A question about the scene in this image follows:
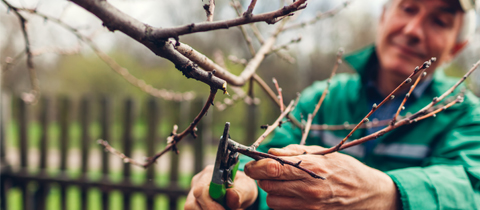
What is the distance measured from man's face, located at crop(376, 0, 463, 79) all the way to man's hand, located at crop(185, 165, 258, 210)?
3.44 feet

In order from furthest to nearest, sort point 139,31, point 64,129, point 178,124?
point 64,129 → point 178,124 → point 139,31

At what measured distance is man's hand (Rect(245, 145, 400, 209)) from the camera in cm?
76

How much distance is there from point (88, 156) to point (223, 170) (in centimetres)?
318

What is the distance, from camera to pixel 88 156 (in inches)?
136

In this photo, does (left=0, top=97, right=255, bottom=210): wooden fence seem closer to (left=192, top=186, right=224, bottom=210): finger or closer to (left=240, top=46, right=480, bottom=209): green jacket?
(left=240, top=46, right=480, bottom=209): green jacket


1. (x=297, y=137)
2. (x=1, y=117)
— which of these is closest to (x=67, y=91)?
(x=1, y=117)

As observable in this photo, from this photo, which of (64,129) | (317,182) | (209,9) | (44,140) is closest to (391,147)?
(317,182)

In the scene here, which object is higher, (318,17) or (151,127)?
(318,17)

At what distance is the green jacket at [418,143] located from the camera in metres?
0.98

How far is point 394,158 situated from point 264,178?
1.03m

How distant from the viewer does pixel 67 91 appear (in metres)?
13.2

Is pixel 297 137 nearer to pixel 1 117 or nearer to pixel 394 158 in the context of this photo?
pixel 394 158

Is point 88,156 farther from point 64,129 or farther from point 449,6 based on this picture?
point 449,6

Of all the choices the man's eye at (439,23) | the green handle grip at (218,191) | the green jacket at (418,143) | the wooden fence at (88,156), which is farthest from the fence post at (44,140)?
the man's eye at (439,23)
